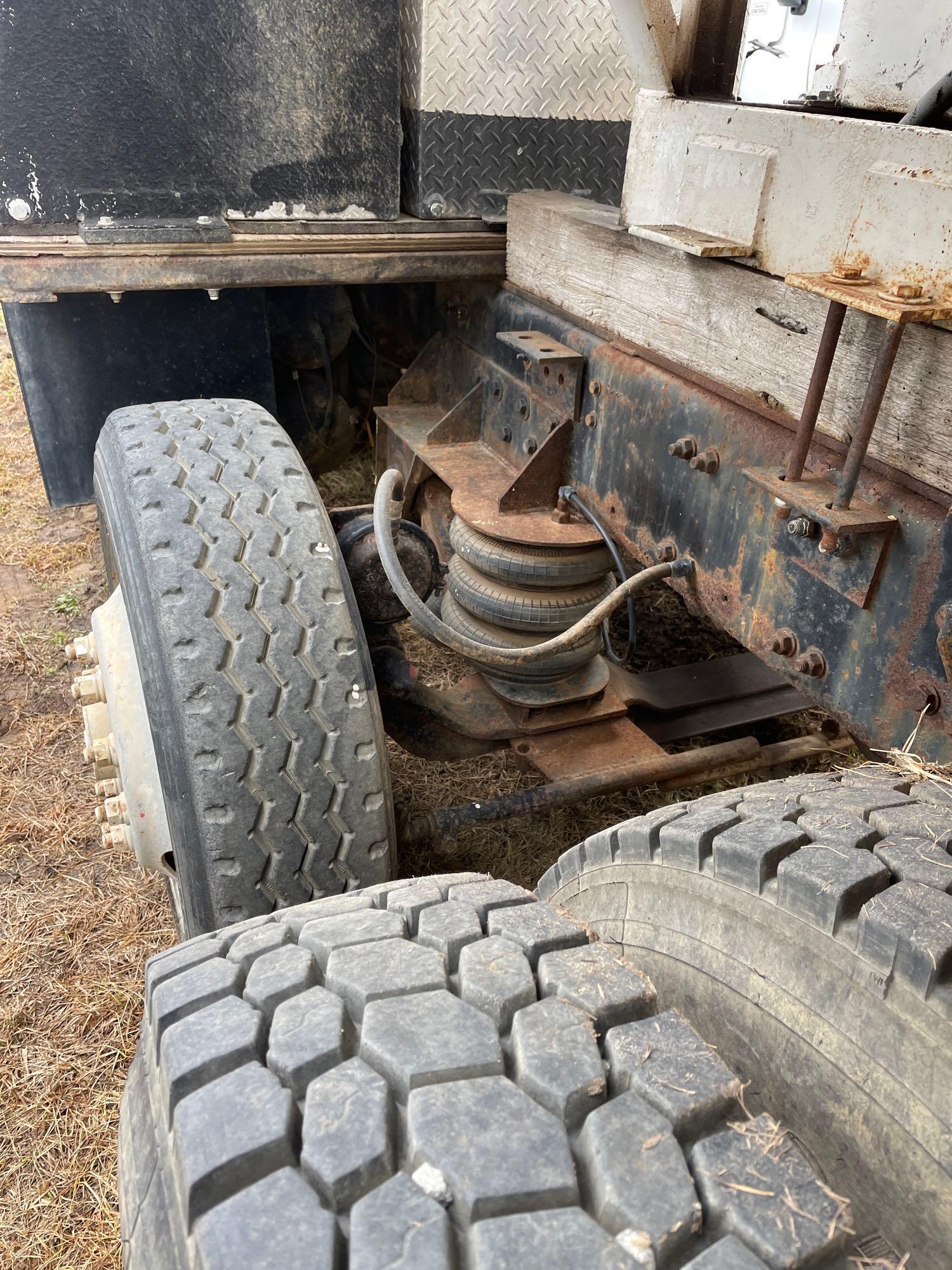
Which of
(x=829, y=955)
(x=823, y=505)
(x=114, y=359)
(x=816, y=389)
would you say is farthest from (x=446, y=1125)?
(x=114, y=359)

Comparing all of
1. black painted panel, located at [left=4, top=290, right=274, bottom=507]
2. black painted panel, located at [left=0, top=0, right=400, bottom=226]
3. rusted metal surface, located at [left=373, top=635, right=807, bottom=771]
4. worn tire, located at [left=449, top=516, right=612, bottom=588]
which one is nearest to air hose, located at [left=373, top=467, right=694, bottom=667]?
rusted metal surface, located at [left=373, top=635, right=807, bottom=771]

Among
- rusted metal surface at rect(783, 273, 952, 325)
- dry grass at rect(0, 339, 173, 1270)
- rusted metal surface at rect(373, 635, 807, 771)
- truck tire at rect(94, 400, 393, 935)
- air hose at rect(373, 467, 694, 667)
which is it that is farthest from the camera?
rusted metal surface at rect(373, 635, 807, 771)

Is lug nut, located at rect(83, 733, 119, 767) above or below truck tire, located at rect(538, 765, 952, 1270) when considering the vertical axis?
below

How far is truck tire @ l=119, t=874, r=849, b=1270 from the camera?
2.79 ft

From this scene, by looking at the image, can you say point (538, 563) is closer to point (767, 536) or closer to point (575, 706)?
point (575, 706)

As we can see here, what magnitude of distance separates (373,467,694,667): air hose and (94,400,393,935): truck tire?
0.20 meters

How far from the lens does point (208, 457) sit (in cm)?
192

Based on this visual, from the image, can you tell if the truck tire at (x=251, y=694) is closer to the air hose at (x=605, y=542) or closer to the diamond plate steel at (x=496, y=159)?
the air hose at (x=605, y=542)

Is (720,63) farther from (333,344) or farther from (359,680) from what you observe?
(333,344)

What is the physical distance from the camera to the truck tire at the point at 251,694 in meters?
1.64

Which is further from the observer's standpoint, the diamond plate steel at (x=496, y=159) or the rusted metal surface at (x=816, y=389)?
the diamond plate steel at (x=496, y=159)

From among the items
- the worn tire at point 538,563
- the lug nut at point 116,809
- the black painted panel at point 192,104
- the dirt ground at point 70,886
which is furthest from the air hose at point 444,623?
the black painted panel at point 192,104

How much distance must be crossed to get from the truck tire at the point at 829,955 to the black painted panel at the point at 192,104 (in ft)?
7.00

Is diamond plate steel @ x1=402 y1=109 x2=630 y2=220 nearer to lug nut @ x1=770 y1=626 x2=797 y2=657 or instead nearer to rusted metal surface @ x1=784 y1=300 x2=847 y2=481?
rusted metal surface @ x1=784 y1=300 x2=847 y2=481
